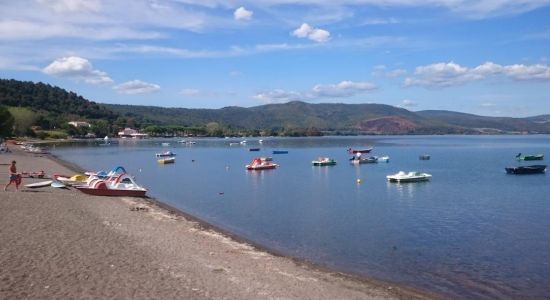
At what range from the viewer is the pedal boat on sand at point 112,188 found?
111 ft

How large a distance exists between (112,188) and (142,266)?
825 inches

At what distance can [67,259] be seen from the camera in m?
14.8

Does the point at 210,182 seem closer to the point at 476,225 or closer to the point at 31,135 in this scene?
the point at 476,225

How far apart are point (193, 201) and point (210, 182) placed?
16.6 meters

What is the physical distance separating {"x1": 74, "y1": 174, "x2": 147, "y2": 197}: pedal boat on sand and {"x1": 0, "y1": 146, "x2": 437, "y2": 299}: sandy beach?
376 inches

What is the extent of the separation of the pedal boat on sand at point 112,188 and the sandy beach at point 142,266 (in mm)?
9541

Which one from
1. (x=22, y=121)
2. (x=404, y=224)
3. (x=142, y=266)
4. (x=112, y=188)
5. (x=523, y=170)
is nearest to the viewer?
(x=142, y=266)

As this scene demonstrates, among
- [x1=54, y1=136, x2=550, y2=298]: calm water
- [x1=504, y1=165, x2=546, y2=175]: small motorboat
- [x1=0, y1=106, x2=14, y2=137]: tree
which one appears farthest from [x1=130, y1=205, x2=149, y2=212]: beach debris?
[x1=0, y1=106, x2=14, y2=137]: tree

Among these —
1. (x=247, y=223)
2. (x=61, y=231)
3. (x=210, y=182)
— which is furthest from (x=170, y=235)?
(x=210, y=182)

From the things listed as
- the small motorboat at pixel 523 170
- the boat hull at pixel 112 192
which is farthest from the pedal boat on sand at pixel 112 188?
the small motorboat at pixel 523 170

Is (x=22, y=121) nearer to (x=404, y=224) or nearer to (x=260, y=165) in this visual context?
(x=260, y=165)

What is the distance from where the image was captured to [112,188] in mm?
34719

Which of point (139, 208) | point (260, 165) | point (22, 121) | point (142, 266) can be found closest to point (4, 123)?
point (22, 121)

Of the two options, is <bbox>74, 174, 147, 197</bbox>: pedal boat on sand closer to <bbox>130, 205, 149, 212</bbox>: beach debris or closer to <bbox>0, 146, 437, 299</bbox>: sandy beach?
<bbox>130, 205, 149, 212</bbox>: beach debris
